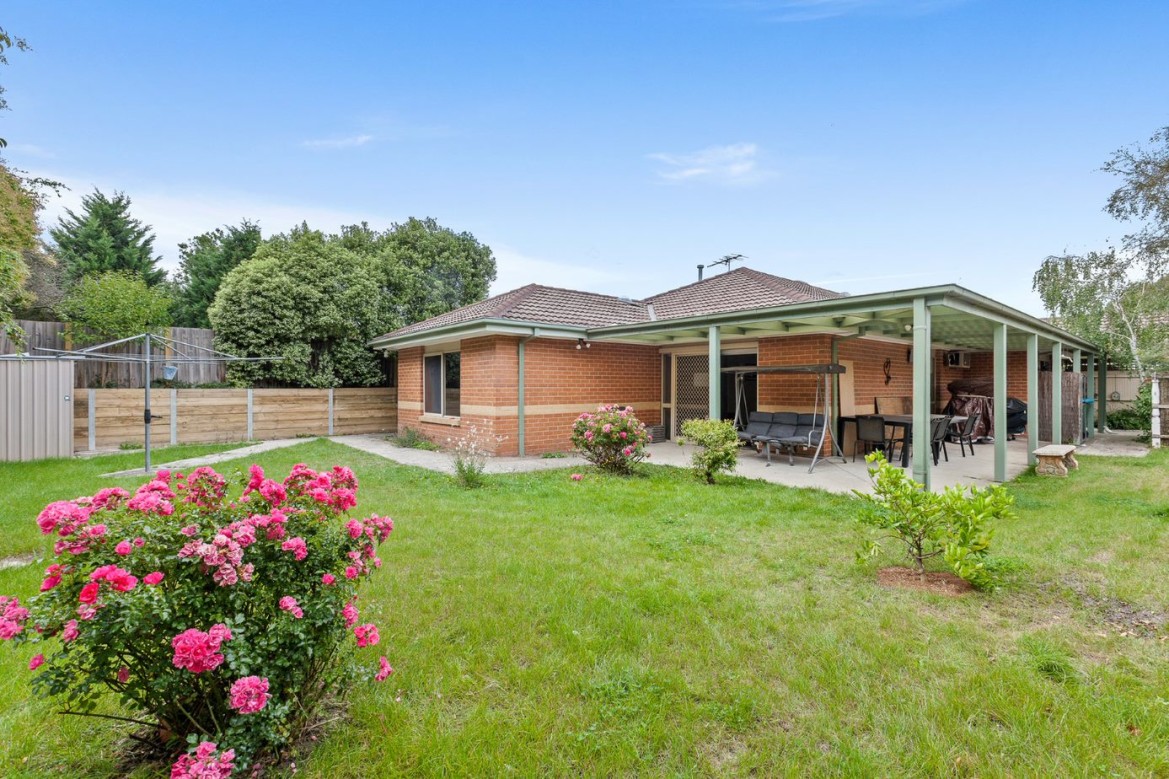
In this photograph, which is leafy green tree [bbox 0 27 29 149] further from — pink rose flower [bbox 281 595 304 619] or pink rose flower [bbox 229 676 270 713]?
pink rose flower [bbox 229 676 270 713]

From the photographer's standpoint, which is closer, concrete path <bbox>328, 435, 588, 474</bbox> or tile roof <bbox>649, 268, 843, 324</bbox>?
concrete path <bbox>328, 435, 588, 474</bbox>

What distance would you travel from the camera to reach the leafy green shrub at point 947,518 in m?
3.46

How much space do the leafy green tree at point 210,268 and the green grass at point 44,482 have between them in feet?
42.0

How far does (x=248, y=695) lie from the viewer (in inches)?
64.6

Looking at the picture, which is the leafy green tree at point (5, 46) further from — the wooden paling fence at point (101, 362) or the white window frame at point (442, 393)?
the white window frame at point (442, 393)

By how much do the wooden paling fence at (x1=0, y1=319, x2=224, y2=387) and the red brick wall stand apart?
20.5 feet

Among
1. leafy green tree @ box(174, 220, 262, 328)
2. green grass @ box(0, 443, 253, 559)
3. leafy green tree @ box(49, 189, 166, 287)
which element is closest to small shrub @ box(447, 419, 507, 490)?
green grass @ box(0, 443, 253, 559)

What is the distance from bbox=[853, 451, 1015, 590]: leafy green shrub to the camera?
11.4 feet

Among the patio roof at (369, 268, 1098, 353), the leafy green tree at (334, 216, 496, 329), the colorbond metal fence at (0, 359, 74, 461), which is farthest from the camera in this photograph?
the leafy green tree at (334, 216, 496, 329)

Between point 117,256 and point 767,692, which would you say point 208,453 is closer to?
point 767,692

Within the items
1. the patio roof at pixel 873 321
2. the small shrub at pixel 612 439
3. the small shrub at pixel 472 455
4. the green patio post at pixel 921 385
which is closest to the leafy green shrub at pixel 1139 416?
the patio roof at pixel 873 321

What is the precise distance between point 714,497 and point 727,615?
335cm

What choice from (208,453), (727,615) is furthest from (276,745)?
(208,453)

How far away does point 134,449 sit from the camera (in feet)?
36.3
